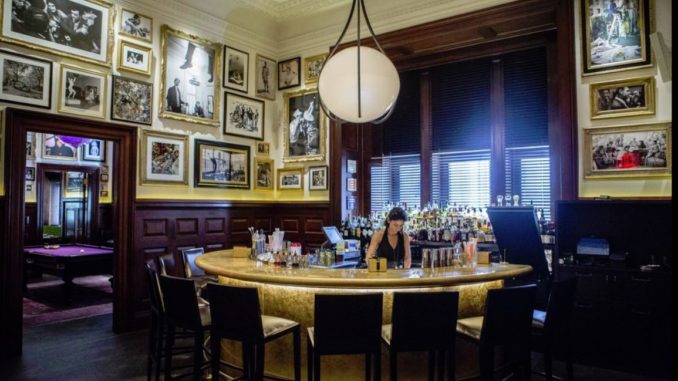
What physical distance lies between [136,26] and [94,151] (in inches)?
245

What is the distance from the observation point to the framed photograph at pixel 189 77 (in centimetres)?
624

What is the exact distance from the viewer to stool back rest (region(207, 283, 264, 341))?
2.94 metres

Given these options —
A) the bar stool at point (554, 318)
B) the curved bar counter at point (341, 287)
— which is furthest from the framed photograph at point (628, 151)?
the bar stool at point (554, 318)

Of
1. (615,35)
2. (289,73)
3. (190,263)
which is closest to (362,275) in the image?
(190,263)

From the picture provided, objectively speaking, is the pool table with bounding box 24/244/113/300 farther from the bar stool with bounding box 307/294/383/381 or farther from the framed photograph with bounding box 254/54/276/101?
the bar stool with bounding box 307/294/383/381

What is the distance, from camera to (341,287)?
3197 millimetres

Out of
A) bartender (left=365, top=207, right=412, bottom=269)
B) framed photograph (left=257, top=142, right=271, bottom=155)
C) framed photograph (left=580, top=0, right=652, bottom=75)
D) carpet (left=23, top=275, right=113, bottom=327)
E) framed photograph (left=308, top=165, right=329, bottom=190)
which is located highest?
framed photograph (left=580, top=0, right=652, bottom=75)

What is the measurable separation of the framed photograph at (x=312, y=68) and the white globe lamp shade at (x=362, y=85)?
11.6 ft

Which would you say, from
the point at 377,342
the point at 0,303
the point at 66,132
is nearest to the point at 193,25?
the point at 66,132

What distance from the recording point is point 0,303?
15.7ft

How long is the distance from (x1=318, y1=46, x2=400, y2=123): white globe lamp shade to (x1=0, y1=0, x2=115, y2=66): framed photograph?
10.8 ft

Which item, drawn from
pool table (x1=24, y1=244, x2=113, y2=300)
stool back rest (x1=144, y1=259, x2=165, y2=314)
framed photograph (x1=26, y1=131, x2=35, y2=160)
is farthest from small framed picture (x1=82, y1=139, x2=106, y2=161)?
stool back rest (x1=144, y1=259, x2=165, y2=314)

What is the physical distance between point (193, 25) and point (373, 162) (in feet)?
10.8

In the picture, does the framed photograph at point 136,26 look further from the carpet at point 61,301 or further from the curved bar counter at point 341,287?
the carpet at point 61,301
